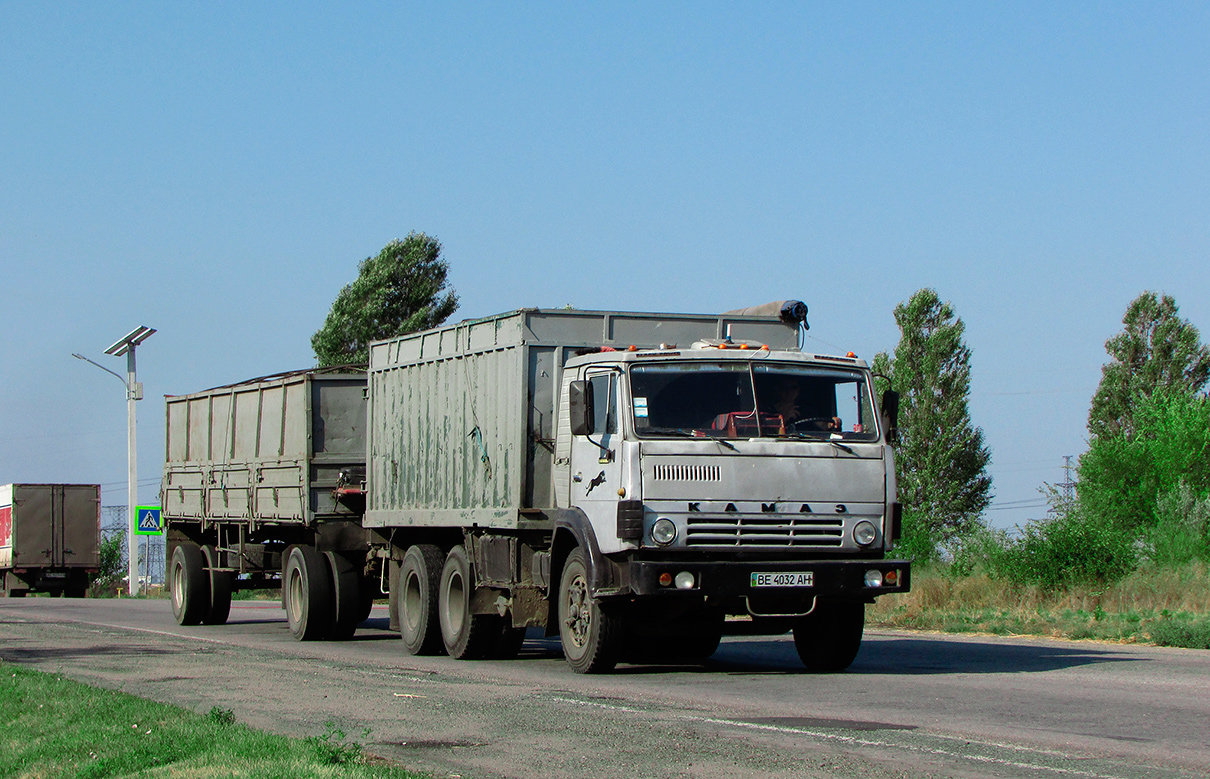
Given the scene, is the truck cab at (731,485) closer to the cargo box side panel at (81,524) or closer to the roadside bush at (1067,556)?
the roadside bush at (1067,556)

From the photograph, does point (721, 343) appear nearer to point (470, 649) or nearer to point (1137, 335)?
Result: point (470, 649)

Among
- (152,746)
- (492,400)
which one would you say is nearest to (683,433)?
(492,400)

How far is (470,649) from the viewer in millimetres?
15281

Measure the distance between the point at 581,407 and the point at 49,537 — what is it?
36.7 m

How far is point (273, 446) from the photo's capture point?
65.6 ft

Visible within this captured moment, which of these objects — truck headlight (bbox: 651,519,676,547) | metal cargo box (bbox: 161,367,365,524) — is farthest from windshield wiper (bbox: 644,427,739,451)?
metal cargo box (bbox: 161,367,365,524)

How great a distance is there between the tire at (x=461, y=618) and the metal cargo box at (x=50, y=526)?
107 ft

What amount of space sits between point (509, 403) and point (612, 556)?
252 cm

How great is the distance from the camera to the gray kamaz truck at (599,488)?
12008 millimetres

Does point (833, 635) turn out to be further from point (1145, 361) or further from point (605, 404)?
point (1145, 361)

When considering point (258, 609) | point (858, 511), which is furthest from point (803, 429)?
point (258, 609)

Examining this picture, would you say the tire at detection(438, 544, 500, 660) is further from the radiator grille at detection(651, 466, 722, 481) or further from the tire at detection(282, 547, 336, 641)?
the radiator grille at detection(651, 466, 722, 481)

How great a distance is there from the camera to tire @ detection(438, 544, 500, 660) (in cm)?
1516

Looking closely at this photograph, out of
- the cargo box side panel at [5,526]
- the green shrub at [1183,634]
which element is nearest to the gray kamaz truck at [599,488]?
the green shrub at [1183,634]
